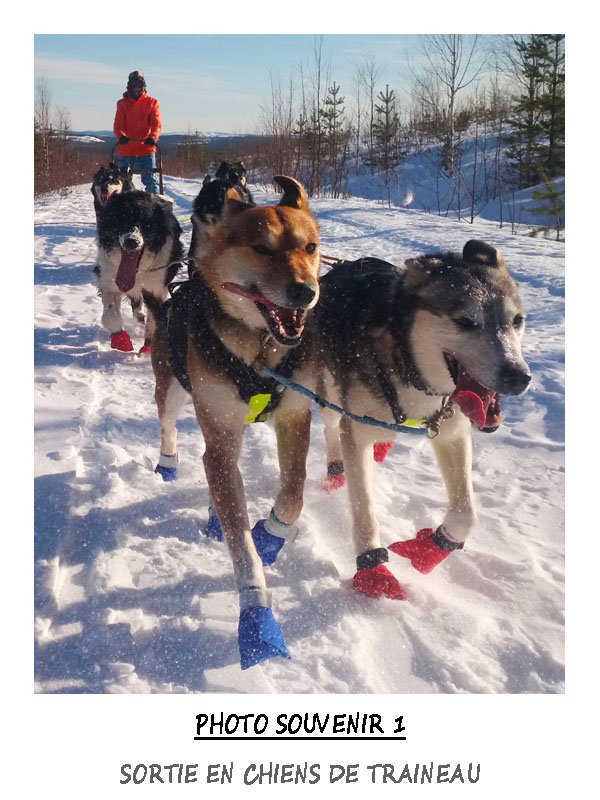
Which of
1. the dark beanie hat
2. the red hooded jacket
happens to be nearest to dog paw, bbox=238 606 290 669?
the dark beanie hat

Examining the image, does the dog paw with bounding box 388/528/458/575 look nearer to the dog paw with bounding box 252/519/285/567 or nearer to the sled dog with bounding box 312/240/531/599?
the sled dog with bounding box 312/240/531/599

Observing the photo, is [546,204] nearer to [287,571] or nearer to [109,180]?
[109,180]

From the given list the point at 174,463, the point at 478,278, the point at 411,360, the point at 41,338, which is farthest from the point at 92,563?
the point at 41,338

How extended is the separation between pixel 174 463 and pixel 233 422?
0.93m

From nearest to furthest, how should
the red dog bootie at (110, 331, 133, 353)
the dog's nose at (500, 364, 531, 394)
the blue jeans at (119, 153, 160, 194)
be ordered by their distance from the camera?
the dog's nose at (500, 364, 531, 394) → the red dog bootie at (110, 331, 133, 353) → the blue jeans at (119, 153, 160, 194)

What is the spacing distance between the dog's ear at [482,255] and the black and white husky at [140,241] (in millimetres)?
2603

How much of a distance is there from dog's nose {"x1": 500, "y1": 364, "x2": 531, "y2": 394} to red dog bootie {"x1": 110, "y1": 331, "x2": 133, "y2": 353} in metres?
3.57

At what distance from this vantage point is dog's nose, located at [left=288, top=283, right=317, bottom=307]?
1895 mm

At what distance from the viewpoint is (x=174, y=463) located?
3.00 meters

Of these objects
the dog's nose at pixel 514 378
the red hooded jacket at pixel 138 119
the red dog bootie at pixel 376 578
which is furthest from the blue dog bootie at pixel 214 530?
the red hooded jacket at pixel 138 119

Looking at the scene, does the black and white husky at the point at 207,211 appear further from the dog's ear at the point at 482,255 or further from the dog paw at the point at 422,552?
the dog paw at the point at 422,552

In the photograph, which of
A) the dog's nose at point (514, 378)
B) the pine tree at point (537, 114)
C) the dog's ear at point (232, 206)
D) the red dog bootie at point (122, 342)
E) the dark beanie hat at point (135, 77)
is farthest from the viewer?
the red dog bootie at point (122, 342)

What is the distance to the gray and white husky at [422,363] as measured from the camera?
1.94 metres
